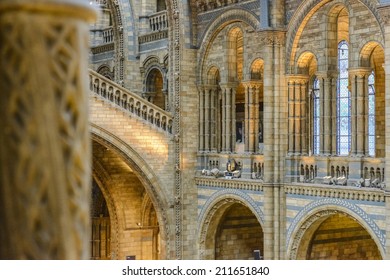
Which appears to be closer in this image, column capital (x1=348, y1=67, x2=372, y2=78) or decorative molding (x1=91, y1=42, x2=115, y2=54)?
column capital (x1=348, y1=67, x2=372, y2=78)

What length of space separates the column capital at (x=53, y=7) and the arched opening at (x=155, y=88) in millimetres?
24263

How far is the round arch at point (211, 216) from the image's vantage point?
22.9 meters

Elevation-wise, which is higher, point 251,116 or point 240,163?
point 251,116

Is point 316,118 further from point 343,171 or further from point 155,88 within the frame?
point 155,88

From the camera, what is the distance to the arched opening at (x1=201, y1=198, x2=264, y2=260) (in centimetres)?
2394

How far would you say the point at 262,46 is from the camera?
21078 millimetres

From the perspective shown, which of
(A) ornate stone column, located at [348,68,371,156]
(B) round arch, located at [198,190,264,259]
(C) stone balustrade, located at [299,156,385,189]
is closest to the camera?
(C) stone balustrade, located at [299,156,385,189]

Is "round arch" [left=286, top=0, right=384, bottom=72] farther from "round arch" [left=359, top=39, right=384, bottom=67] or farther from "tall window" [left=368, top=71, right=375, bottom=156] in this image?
"tall window" [left=368, top=71, right=375, bottom=156]

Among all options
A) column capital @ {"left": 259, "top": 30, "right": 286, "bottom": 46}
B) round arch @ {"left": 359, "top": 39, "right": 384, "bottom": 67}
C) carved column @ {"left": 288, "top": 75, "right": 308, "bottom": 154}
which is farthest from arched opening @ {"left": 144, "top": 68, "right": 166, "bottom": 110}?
round arch @ {"left": 359, "top": 39, "right": 384, "bottom": 67}

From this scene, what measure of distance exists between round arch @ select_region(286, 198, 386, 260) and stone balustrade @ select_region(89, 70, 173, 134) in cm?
553

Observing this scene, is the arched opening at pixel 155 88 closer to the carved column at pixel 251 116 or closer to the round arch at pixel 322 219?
the carved column at pixel 251 116

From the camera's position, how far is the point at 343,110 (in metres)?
21.3

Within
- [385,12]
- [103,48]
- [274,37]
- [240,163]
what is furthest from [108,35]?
[385,12]

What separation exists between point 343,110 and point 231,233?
18.5 feet
